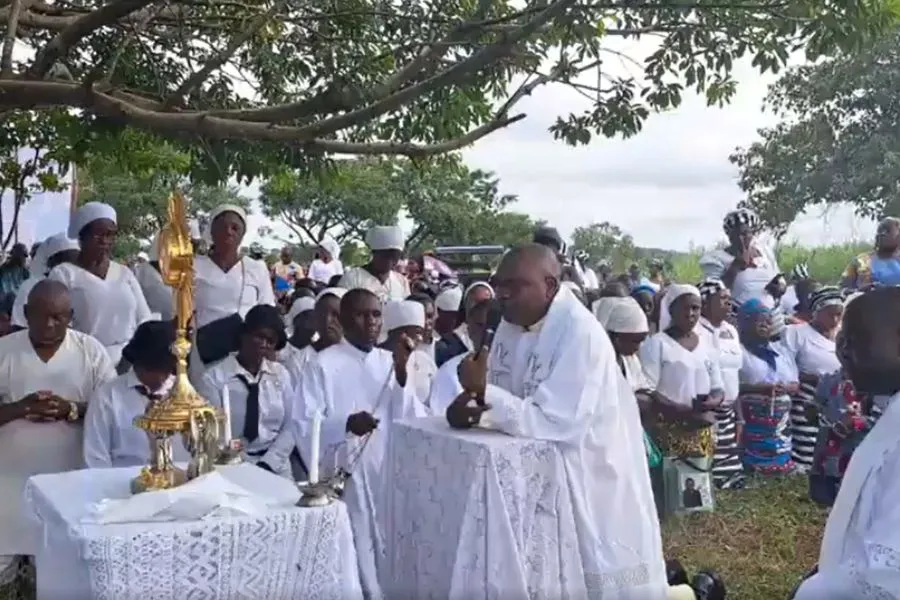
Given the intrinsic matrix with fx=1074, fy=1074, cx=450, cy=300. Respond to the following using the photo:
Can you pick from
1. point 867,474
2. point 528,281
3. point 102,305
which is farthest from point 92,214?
point 867,474

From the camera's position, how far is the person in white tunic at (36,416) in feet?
16.5

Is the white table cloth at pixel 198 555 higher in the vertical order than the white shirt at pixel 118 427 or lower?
lower

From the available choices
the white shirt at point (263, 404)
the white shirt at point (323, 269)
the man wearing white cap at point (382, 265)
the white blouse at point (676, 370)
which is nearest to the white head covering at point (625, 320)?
the white blouse at point (676, 370)

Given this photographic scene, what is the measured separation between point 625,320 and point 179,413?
12.6ft

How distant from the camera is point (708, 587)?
545 cm

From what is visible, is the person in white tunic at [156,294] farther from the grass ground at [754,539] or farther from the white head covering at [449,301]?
the grass ground at [754,539]

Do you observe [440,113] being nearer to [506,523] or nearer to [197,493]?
[506,523]

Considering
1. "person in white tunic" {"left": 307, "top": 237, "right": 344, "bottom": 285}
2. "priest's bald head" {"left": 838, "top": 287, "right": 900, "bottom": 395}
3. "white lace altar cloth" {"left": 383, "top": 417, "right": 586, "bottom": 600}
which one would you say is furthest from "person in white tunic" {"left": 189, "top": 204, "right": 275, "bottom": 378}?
"person in white tunic" {"left": 307, "top": 237, "right": 344, "bottom": 285}

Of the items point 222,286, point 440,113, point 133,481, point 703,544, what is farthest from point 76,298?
point 703,544

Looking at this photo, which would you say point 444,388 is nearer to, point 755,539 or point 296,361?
point 296,361

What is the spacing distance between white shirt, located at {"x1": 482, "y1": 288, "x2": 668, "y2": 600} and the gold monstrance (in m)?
1.23

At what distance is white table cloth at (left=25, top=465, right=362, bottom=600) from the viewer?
3.14 m

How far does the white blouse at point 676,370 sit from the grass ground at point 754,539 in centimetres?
Answer: 84

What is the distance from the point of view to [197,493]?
3.36m
